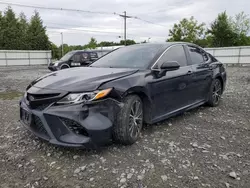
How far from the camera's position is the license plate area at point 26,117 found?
2.70 metres

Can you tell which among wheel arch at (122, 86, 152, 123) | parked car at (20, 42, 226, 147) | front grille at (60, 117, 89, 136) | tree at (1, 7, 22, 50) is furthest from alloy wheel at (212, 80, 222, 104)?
tree at (1, 7, 22, 50)

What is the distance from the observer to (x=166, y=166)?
251 cm

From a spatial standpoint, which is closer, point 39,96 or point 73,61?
point 39,96

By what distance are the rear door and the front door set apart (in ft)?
0.65

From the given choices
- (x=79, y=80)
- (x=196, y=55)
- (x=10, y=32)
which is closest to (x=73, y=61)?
(x=196, y=55)

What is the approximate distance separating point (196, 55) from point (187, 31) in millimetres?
34902

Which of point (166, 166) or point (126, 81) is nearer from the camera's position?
point (166, 166)

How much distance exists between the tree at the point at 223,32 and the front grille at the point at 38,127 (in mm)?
33631

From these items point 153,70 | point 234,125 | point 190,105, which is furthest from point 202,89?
point 153,70

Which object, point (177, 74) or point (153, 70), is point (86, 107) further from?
point (177, 74)

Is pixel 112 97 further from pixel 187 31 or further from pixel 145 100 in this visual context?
Result: pixel 187 31

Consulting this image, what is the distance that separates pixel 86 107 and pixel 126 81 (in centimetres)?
68

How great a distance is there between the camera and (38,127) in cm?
267

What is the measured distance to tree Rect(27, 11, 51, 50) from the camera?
3325cm
